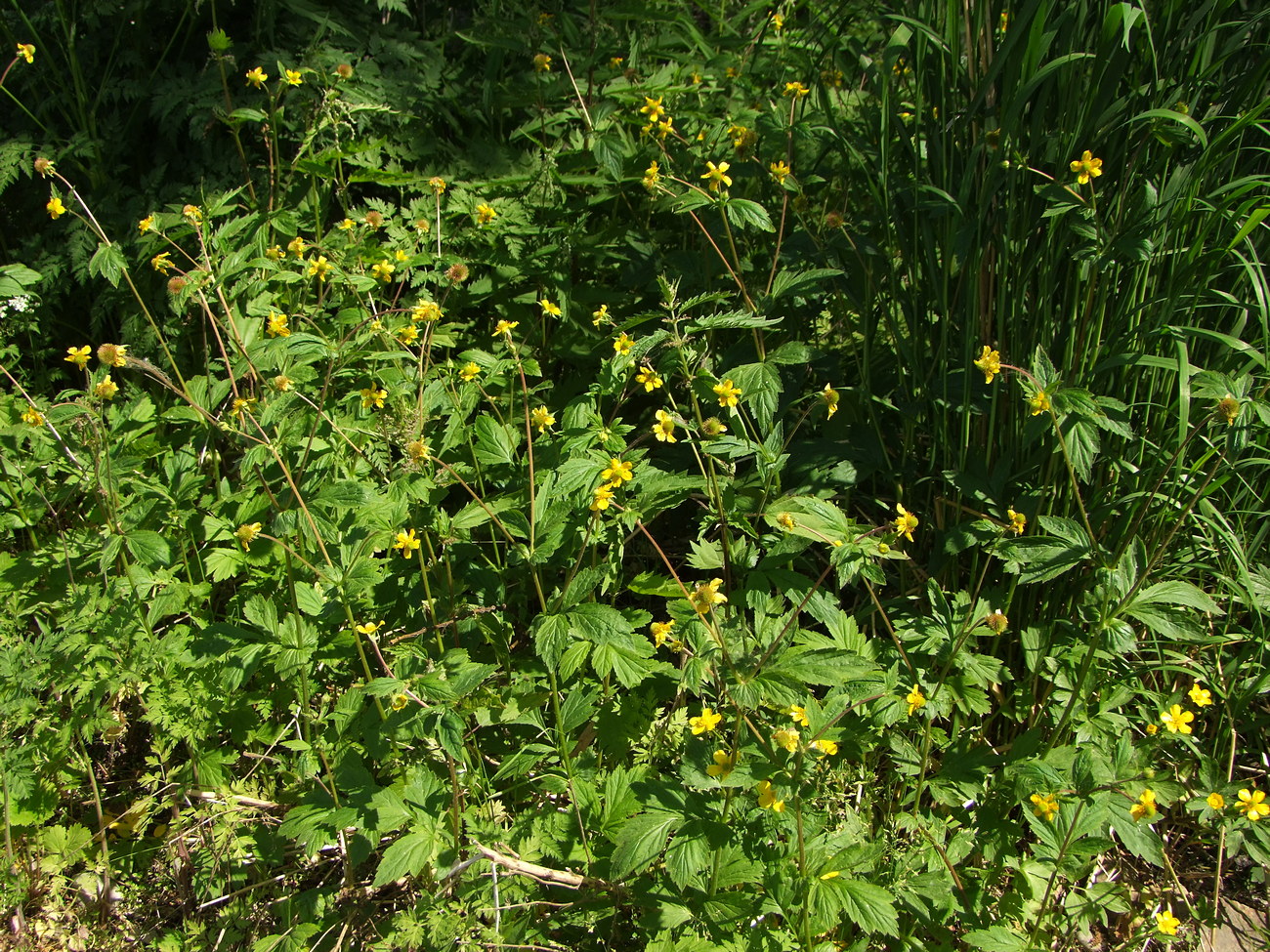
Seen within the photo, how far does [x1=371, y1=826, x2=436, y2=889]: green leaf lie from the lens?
5.23 feet

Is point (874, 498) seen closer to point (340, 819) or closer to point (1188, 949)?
point (1188, 949)

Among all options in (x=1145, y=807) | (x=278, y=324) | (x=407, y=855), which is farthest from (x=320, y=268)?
(x=1145, y=807)

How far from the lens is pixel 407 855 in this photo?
1.63 m

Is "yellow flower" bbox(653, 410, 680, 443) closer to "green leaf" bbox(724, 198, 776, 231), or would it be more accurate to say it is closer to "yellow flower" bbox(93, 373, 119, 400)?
"green leaf" bbox(724, 198, 776, 231)

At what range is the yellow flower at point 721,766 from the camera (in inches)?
60.0

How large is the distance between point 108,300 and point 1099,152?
2.75 m

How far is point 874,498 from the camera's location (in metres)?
2.24

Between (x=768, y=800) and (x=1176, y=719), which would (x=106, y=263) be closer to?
(x=768, y=800)

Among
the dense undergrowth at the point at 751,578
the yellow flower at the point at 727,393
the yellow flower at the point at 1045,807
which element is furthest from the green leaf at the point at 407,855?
the yellow flower at the point at 1045,807

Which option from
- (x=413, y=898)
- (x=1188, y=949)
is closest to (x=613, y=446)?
(x=413, y=898)

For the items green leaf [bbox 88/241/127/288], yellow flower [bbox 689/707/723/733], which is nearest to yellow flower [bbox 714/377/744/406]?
yellow flower [bbox 689/707/723/733]

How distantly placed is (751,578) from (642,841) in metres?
0.60

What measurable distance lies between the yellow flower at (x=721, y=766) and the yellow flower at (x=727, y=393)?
653 millimetres

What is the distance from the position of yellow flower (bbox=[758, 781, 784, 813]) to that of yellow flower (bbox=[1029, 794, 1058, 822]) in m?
0.52
